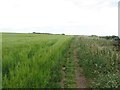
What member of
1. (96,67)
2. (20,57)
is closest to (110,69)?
(96,67)

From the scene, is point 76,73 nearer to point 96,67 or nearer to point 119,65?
point 96,67

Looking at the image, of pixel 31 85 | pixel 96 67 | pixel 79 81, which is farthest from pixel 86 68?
pixel 31 85

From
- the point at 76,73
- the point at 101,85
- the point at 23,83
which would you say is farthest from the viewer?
the point at 76,73

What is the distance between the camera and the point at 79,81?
13.1m

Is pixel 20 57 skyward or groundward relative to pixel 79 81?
skyward

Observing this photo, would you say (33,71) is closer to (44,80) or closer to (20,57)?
(44,80)

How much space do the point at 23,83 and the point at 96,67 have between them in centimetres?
672

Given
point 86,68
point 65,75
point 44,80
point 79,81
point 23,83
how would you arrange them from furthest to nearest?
point 86,68, point 65,75, point 79,81, point 44,80, point 23,83

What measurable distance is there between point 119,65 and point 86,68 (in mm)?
1592

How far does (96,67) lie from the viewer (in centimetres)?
1547

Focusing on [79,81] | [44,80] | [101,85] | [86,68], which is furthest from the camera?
[86,68]

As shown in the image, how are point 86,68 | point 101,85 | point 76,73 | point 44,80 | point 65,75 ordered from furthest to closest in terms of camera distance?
point 86,68 < point 76,73 < point 65,75 < point 101,85 < point 44,80

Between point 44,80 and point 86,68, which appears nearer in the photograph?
point 44,80

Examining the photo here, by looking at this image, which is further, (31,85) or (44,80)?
(44,80)
